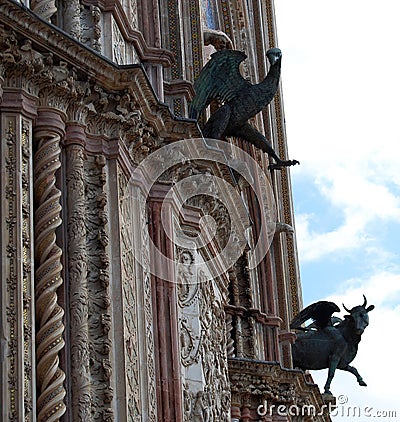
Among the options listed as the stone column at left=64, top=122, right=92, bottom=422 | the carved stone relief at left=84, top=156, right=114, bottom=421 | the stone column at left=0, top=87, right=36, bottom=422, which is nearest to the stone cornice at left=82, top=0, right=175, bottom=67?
the stone column at left=64, top=122, right=92, bottom=422

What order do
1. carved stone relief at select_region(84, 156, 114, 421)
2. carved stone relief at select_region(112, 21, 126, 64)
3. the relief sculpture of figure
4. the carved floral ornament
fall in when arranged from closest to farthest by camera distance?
carved stone relief at select_region(84, 156, 114, 421) < the carved floral ornament < carved stone relief at select_region(112, 21, 126, 64) < the relief sculpture of figure

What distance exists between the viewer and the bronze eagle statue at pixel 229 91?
16.8 meters

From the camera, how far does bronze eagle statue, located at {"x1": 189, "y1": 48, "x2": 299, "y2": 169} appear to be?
16812 millimetres

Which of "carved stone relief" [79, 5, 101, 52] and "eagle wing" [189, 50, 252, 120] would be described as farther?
"eagle wing" [189, 50, 252, 120]

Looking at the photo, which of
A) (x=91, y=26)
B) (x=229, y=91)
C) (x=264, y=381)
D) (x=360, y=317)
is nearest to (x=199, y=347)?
(x=91, y=26)

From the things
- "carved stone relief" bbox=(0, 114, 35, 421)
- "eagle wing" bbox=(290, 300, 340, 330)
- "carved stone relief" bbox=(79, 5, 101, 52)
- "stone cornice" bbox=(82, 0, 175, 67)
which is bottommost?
"carved stone relief" bbox=(0, 114, 35, 421)

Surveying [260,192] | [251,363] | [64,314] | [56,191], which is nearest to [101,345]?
[64,314]

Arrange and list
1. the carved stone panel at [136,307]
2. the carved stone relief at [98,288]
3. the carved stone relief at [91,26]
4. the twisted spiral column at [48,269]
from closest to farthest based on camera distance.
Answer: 1. the twisted spiral column at [48,269]
2. the carved stone relief at [98,288]
3. the carved stone panel at [136,307]
4. the carved stone relief at [91,26]

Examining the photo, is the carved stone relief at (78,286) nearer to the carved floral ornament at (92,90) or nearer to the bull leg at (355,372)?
the carved floral ornament at (92,90)

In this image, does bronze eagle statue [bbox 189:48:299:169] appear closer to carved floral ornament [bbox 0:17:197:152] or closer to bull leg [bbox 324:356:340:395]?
carved floral ornament [bbox 0:17:197:152]

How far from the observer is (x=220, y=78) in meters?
16.9

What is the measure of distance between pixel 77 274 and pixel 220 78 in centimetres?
534

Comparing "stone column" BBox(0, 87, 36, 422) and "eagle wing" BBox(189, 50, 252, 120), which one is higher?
"eagle wing" BBox(189, 50, 252, 120)

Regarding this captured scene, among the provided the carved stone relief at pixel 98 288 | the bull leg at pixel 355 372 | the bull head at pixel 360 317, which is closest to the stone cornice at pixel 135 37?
the carved stone relief at pixel 98 288
